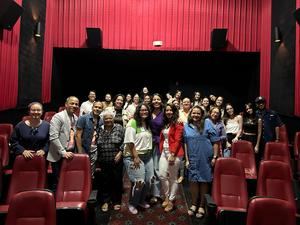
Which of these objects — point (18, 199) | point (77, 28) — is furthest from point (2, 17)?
point (18, 199)

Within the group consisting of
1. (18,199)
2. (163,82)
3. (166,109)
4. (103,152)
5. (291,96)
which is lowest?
(18,199)

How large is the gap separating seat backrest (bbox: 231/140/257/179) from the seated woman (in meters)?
2.29

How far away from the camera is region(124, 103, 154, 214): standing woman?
2850 mm

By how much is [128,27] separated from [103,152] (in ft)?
16.1

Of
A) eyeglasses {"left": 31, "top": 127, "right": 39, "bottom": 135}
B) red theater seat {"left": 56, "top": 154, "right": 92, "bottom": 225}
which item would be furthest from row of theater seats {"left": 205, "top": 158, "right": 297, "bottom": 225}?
eyeglasses {"left": 31, "top": 127, "right": 39, "bottom": 135}

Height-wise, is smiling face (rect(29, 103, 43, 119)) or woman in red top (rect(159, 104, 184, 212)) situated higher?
smiling face (rect(29, 103, 43, 119))

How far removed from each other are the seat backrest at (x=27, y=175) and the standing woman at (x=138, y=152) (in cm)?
83

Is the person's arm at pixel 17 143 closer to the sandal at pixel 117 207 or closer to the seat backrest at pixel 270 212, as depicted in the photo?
the sandal at pixel 117 207

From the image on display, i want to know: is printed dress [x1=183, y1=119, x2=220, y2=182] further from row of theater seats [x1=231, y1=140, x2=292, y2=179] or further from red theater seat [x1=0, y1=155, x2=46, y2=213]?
red theater seat [x1=0, y1=155, x2=46, y2=213]

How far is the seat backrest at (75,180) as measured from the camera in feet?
8.63

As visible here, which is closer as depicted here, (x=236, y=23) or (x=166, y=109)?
(x=166, y=109)

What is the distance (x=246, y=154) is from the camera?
3.53 m

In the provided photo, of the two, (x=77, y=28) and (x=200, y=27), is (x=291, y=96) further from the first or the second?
(x=77, y=28)

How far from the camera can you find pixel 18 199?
1844 mm
